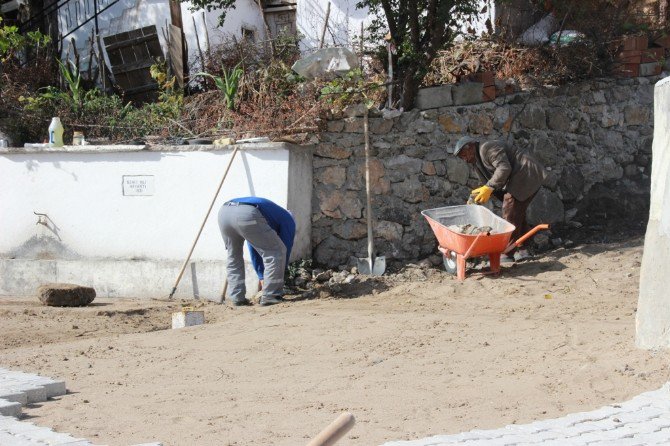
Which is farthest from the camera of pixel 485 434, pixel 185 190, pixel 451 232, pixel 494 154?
pixel 185 190

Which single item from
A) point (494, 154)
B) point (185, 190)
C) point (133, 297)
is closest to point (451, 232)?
point (494, 154)

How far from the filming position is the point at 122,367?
23.1ft

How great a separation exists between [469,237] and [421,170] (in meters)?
1.81

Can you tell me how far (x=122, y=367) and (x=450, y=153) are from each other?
5357 millimetres

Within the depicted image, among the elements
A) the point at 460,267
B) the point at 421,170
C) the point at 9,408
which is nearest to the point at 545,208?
the point at 421,170

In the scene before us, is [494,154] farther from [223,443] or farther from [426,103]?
[223,443]

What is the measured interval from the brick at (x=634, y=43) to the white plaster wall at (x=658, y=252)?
6.73 m

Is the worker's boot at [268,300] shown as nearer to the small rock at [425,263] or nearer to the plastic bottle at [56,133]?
the small rock at [425,263]

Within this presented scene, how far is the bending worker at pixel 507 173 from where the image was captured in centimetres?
994

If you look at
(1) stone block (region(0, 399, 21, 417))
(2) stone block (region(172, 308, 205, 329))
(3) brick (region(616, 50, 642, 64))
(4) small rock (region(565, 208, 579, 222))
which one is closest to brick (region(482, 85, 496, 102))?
(4) small rock (region(565, 208, 579, 222))

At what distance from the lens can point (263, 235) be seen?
9.34 metres

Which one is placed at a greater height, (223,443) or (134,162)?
(134,162)

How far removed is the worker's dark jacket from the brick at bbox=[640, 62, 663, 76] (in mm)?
3389

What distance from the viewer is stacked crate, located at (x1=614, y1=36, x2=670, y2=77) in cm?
1239
